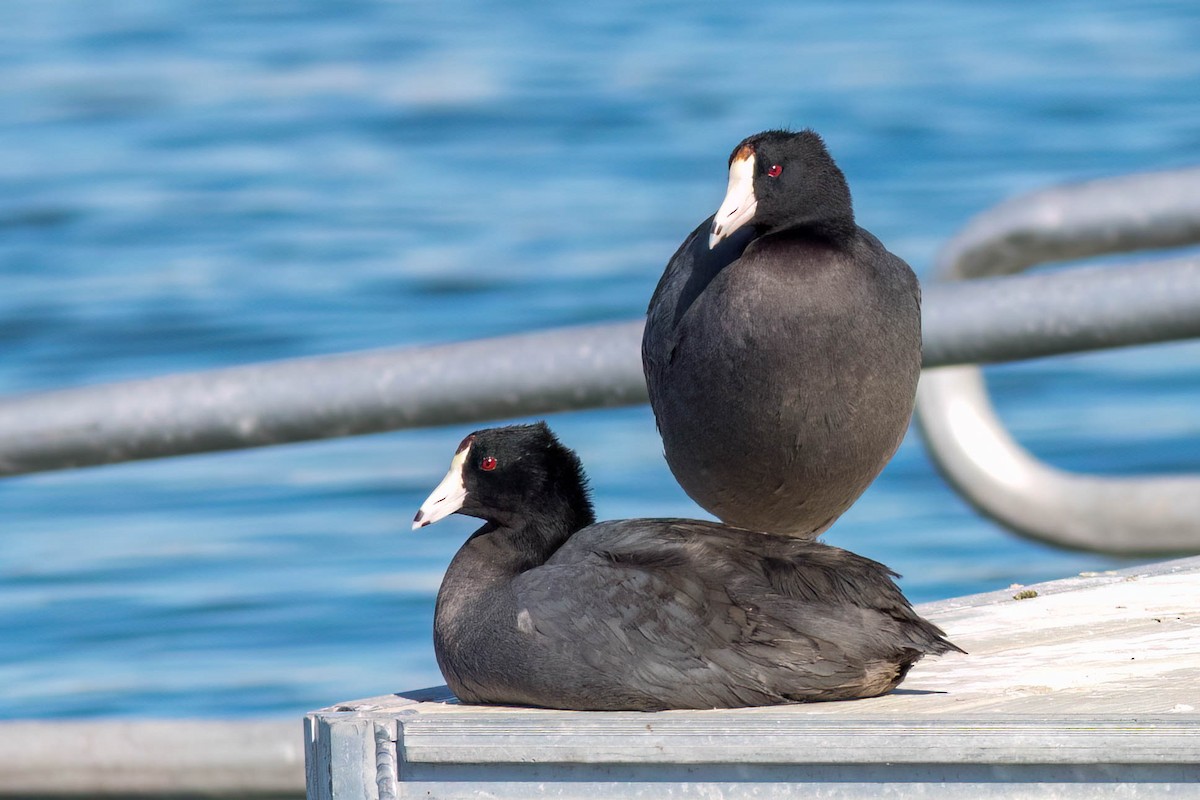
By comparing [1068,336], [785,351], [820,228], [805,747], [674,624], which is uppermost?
[1068,336]

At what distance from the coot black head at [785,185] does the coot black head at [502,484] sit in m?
0.46

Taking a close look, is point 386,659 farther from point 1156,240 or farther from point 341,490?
point 1156,240

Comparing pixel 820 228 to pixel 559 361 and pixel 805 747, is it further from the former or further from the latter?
pixel 559 361

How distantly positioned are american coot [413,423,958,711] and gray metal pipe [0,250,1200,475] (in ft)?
5.36

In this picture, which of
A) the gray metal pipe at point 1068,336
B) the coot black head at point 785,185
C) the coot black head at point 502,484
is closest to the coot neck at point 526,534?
the coot black head at point 502,484

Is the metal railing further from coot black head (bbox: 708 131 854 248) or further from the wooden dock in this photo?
the wooden dock

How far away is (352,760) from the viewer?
272 centimetres

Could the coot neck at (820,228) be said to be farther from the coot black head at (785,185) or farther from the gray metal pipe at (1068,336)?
the gray metal pipe at (1068,336)

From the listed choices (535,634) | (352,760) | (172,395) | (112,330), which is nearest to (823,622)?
(535,634)

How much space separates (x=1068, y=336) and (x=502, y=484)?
1.86 metres

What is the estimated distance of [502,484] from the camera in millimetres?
3129

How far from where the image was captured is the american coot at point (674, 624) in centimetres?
280

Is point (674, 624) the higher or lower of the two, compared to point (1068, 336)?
lower

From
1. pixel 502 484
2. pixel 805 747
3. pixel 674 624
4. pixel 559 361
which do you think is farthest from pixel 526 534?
pixel 559 361
